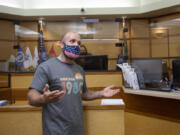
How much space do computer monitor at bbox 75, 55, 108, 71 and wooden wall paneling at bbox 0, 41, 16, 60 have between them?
335 cm

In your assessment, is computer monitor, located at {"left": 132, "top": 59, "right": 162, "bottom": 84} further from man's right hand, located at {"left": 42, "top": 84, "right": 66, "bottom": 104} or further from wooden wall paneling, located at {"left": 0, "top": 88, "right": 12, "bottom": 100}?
wooden wall paneling, located at {"left": 0, "top": 88, "right": 12, "bottom": 100}

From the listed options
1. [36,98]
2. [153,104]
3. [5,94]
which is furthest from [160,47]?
[36,98]

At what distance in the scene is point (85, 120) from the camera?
1.57 metres

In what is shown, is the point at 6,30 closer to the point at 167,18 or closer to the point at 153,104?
the point at 167,18

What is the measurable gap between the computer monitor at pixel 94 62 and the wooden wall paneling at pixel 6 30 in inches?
137

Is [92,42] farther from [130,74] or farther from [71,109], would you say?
[71,109]

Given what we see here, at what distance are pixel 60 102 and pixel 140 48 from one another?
4.86 metres

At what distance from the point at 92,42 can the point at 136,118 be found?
3545 millimetres

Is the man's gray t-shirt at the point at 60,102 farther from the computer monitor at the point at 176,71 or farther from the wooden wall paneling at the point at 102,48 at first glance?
the wooden wall paneling at the point at 102,48

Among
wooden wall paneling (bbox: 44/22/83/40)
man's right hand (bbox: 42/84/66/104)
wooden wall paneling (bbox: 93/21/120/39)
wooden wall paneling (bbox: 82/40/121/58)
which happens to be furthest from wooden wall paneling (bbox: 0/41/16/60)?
man's right hand (bbox: 42/84/66/104)

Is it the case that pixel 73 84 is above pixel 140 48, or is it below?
below

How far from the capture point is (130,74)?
2.23m

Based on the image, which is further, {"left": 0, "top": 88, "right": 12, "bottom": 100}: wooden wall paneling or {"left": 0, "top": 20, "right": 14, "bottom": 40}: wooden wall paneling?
{"left": 0, "top": 20, "right": 14, "bottom": 40}: wooden wall paneling

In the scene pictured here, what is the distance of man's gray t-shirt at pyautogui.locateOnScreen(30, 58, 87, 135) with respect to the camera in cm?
121
